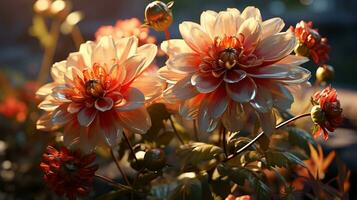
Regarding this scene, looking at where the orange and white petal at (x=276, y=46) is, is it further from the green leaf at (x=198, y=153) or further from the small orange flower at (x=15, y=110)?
the small orange flower at (x=15, y=110)

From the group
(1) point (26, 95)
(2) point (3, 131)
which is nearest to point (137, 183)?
(1) point (26, 95)

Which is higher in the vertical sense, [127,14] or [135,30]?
[135,30]

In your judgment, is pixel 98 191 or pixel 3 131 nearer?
pixel 98 191

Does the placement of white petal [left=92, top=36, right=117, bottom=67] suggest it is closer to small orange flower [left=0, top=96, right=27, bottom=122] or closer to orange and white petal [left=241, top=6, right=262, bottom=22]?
orange and white petal [left=241, top=6, right=262, bottom=22]

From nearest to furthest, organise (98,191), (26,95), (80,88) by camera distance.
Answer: (80,88) → (98,191) → (26,95)

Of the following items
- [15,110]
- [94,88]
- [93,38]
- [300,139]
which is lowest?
[93,38]

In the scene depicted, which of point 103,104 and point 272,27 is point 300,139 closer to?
point 272,27

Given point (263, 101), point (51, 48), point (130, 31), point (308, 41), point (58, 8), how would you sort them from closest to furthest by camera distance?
point (263, 101) → point (308, 41) → point (130, 31) → point (58, 8) → point (51, 48)

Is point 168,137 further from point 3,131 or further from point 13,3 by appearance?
point 13,3

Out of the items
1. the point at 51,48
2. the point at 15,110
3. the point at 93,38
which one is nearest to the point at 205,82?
the point at 51,48
